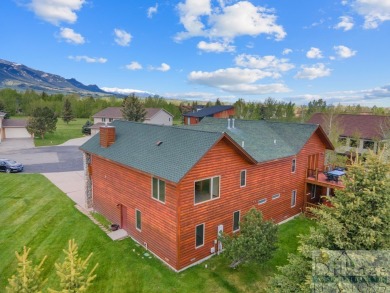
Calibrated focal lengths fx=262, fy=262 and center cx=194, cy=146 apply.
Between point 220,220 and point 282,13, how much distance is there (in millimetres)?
22921

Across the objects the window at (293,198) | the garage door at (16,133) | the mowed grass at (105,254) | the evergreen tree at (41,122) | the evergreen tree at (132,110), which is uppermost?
the evergreen tree at (132,110)

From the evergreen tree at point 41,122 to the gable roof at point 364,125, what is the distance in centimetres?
5531

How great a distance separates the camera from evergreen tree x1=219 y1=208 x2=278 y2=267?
1265cm

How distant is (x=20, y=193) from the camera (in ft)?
80.8

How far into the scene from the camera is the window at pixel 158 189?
45.8ft

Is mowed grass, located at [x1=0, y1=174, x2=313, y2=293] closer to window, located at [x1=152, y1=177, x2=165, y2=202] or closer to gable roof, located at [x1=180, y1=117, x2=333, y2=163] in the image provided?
window, located at [x1=152, y1=177, x2=165, y2=202]

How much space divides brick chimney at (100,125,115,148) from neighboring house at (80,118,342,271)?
74 millimetres

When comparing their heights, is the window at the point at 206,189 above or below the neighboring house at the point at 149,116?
below

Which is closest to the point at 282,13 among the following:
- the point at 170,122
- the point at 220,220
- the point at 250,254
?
the point at 220,220

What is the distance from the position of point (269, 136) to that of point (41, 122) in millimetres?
51775

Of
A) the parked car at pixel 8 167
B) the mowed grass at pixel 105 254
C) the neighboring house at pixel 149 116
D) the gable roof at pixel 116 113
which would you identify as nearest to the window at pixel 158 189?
the mowed grass at pixel 105 254

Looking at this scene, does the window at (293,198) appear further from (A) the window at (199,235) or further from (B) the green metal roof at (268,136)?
(A) the window at (199,235)

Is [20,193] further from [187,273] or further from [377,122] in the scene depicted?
[377,122]

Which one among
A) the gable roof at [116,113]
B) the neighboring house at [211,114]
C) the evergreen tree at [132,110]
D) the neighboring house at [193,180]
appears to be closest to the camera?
the neighboring house at [193,180]
